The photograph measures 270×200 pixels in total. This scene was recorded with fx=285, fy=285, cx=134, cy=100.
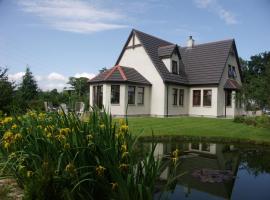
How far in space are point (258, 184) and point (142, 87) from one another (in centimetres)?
1717

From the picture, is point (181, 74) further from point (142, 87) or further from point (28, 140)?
point (28, 140)

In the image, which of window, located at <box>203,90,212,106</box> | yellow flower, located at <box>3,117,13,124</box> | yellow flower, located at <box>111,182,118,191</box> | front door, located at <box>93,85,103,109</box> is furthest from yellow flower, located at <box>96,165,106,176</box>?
window, located at <box>203,90,212,106</box>

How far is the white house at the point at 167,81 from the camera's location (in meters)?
22.1

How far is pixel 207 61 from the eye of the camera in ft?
85.8

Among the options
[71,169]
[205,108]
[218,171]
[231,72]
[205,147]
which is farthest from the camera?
[231,72]

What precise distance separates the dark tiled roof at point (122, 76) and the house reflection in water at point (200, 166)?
37.7 ft

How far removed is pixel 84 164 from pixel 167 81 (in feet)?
64.2

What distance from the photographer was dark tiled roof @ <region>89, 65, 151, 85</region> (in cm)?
2167

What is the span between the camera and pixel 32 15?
702cm

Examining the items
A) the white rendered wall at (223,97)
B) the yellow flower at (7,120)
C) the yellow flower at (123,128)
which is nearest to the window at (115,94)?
the white rendered wall at (223,97)

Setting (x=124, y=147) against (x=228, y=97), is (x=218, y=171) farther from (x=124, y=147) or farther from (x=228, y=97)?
(x=228, y=97)

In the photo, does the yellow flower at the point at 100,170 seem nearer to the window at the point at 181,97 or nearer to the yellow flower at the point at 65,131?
the yellow flower at the point at 65,131

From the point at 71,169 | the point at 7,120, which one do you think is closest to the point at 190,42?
the point at 7,120

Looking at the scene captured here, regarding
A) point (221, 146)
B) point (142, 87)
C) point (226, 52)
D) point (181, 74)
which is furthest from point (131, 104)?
point (221, 146)
